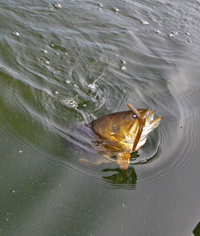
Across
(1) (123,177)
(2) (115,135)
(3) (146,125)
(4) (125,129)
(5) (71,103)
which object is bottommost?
(5) (71,103)

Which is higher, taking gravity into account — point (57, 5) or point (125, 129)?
point (125, 129)

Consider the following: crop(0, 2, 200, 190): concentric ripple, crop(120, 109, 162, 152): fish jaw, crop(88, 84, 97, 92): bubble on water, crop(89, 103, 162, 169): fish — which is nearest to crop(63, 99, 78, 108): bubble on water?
crop(0, 2, 200, 190): concentric ripple

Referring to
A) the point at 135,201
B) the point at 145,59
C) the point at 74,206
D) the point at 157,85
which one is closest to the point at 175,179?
the point at 135,201

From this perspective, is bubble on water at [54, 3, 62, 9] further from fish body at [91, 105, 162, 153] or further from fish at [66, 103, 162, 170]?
fish body at [91, 105, 162, 153]

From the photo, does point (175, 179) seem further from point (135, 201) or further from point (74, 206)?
point (74, 206)

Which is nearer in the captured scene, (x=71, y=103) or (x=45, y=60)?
(x=71, y=103)

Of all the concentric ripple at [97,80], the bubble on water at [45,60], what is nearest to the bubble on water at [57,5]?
the concentric ripple at [97,80]

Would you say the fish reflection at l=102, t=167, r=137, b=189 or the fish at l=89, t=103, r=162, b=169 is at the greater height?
the fish at l=89, t=103, r=162, b=169

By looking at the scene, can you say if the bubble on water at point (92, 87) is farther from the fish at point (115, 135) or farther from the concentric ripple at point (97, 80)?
the fish at point (115, 135)

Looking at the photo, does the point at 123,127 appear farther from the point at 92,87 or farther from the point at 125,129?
the point at 92,87

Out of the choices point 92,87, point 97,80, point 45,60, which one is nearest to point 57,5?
point 45,60
